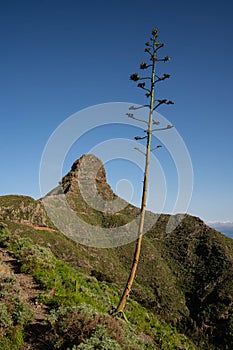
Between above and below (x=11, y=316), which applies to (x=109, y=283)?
below

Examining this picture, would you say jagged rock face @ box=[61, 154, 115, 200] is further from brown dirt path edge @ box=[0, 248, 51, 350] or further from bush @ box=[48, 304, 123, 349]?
bush @ box=[48, 304, 123, 349]

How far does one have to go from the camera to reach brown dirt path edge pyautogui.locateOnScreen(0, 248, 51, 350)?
740 cm

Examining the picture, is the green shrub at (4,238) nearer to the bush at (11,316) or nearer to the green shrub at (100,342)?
the bush at (11,316)

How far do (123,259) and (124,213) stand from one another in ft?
136

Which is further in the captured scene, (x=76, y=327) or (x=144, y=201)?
(x=144, y=201)

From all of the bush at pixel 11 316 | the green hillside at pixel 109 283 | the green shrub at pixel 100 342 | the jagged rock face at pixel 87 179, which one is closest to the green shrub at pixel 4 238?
the green hillside at pixel 109 283

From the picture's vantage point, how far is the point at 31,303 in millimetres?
9672

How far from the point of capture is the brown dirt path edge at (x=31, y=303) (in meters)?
7.40

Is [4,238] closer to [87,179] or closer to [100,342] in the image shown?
[100,342]

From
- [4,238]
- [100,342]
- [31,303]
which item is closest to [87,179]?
[4,238]

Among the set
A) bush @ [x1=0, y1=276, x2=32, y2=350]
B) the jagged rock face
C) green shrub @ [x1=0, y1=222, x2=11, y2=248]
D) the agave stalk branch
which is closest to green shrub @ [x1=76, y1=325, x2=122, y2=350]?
bush @ [x1=0, y1=276, x2=32, y2=350]

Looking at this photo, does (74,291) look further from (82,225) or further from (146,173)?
(82,225)

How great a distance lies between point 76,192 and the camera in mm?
138375

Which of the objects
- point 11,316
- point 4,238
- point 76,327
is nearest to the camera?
point 76,327
